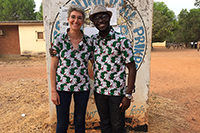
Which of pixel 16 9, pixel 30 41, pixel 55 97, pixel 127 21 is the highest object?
pixel 16 9

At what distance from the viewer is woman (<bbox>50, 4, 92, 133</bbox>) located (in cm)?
170

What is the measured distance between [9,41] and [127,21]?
1331 cm

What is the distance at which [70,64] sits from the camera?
1692 millimetres

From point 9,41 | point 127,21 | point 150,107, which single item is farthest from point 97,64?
point 9,41

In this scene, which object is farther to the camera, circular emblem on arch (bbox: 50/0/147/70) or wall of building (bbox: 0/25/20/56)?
wall of building (bbox: 0/25/20/56)

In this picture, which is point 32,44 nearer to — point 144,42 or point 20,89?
point 20,89

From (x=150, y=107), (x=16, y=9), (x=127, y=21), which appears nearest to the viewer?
(x=127, y=21)

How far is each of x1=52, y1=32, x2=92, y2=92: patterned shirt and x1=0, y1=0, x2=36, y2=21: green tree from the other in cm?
3188

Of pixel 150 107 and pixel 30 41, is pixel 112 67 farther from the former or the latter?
pixel 30 41

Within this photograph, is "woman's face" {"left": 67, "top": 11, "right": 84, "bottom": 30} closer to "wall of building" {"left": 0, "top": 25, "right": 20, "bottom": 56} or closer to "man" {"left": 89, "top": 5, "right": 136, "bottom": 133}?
"man" {"left": 89, "top": 5, "right": 136, "bottom": 133}

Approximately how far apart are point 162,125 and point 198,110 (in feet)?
4.34

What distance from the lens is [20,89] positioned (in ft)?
16.6

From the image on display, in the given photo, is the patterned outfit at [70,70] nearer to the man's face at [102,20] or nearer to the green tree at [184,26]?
the man's face at [102,20]

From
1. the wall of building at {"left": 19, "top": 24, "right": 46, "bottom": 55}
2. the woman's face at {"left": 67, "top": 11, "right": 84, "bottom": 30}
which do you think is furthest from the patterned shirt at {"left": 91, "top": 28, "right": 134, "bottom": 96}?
the wall of building at {"left": 19, "top": 24, "right": 46, "bottom": 55}
